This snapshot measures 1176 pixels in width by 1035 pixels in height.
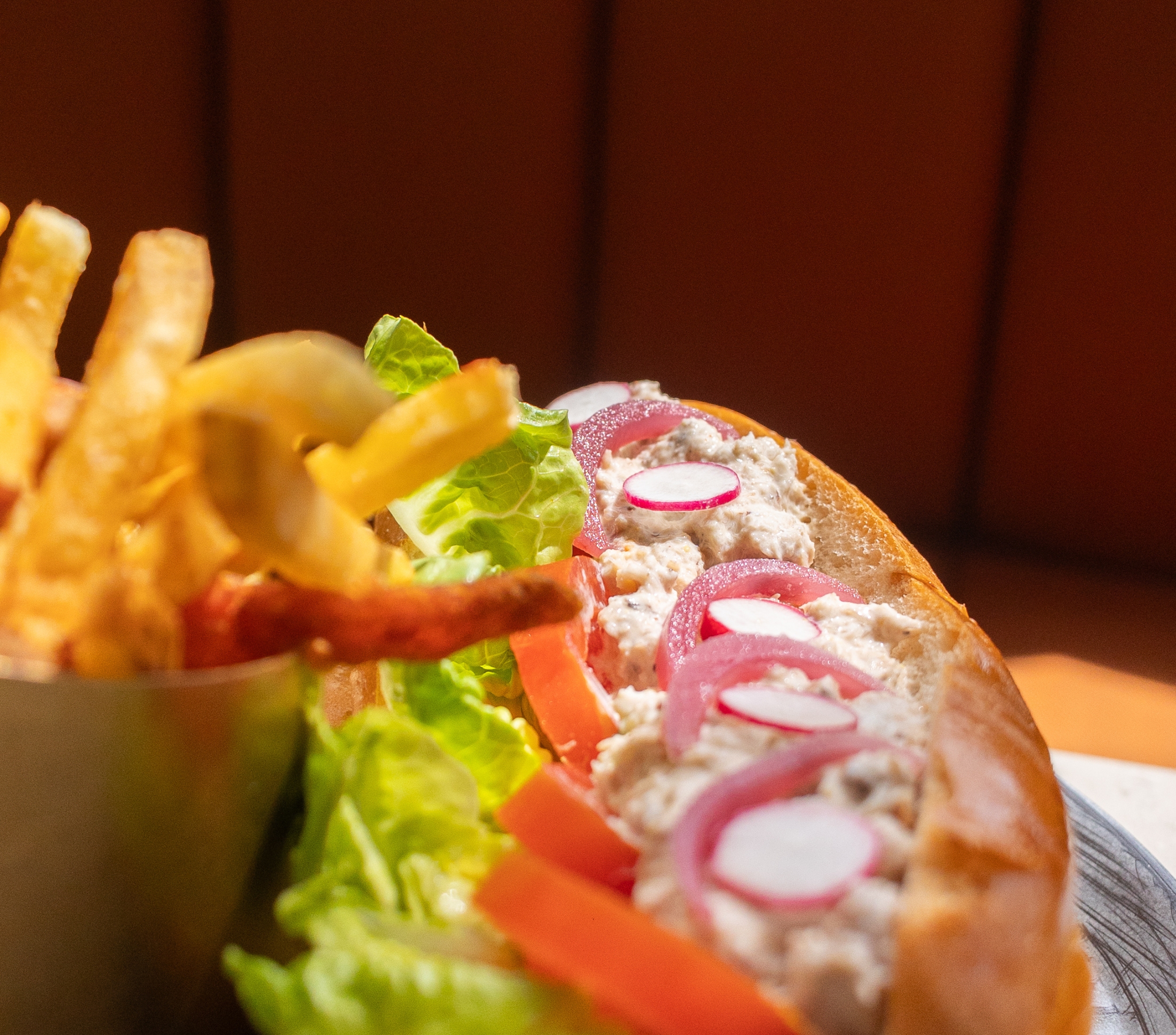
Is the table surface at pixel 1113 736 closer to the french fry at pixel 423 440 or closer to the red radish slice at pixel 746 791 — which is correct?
the red radish slice at pixel 746 791

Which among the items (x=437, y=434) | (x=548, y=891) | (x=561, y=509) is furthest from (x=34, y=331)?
(x=561, y=509)

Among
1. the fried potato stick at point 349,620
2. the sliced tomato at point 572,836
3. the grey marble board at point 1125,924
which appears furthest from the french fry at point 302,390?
the grey marble board at point 1125,924

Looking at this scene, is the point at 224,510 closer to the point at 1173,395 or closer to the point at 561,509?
the point at 561,509

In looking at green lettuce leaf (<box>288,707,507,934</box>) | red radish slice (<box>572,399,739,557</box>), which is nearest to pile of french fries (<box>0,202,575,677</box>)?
green lettuce leaf (<box>288,707,507,934</box>)

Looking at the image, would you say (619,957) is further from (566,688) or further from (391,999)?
(566,688)

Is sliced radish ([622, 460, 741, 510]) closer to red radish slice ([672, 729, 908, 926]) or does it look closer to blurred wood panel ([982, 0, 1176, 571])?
red radish slice ([672, 729, 908, 926])
